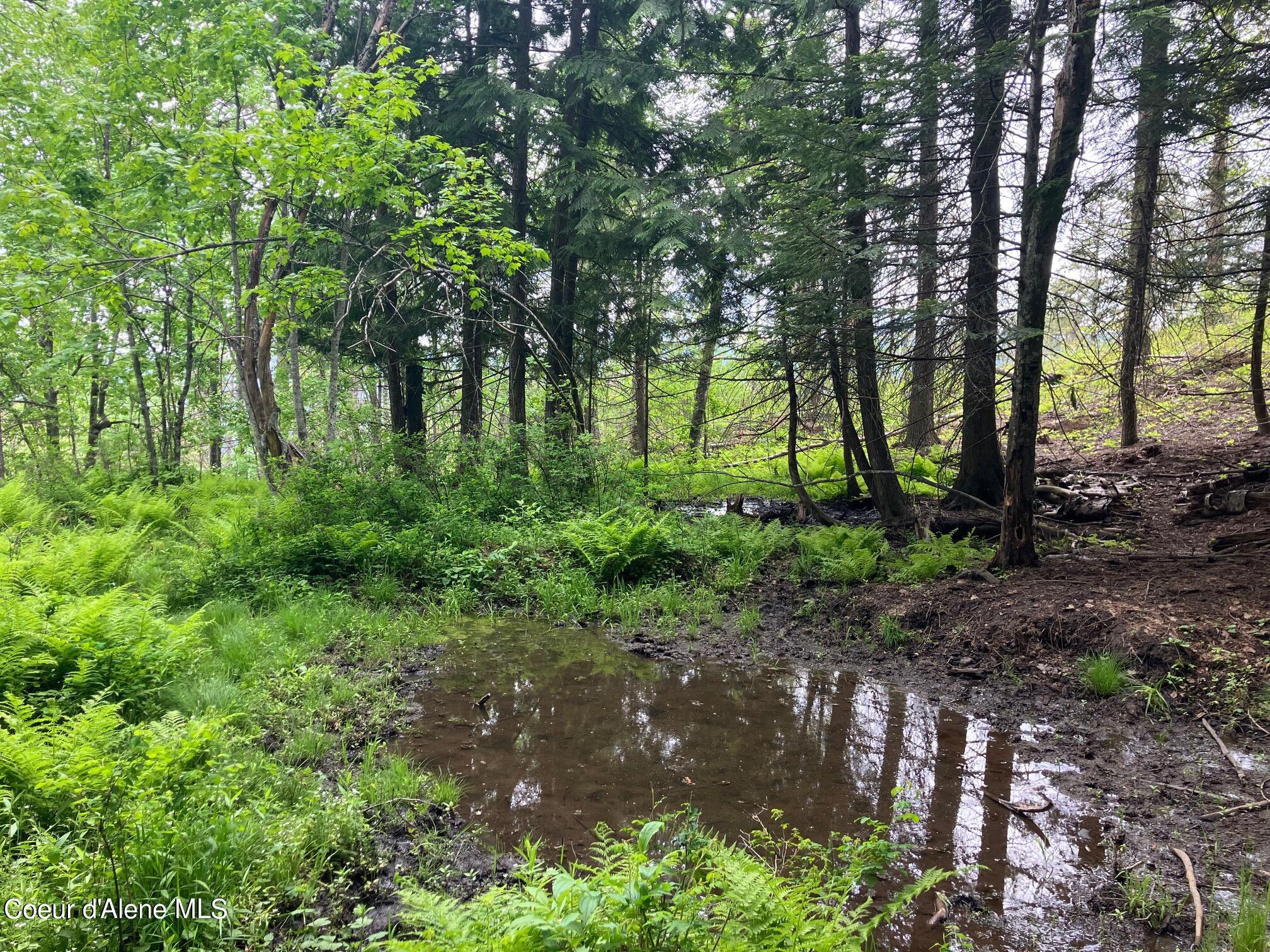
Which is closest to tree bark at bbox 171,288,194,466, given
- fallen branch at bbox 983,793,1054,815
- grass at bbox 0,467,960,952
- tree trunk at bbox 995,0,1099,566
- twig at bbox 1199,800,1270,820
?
grass at bbox 0,467,960,952

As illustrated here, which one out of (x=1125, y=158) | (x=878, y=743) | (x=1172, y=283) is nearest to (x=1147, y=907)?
(x=878, y=743)

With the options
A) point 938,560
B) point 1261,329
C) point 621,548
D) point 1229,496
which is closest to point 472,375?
point 621,548

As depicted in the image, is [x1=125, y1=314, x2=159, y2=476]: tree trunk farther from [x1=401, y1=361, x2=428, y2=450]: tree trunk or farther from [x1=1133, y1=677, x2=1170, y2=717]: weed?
[x1=1133, y1=677, x2=1170, y2=717]: weed

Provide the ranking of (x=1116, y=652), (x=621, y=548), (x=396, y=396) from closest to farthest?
(x=1116, y=652) < (x=621, y=548) < (x=396, y=396)

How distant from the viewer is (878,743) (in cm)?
446

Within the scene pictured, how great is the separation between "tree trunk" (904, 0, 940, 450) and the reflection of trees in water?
12.7ft

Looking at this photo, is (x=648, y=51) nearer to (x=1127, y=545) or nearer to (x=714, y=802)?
(x=1127, y=545)

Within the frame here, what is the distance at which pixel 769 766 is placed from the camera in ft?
13.8

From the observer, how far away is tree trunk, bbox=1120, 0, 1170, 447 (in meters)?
6.44

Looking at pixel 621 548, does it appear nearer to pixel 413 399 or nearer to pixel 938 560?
pixel 938 560

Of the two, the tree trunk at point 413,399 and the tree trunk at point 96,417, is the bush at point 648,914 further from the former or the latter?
the tree trunk at point 96,417

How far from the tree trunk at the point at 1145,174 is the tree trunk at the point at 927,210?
1876 millimetres

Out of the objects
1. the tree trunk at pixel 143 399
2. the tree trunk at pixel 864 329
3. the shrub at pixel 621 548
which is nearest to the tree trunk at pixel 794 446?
the tree trunk at pixel 864 329

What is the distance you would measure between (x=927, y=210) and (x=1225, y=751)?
280 inches
